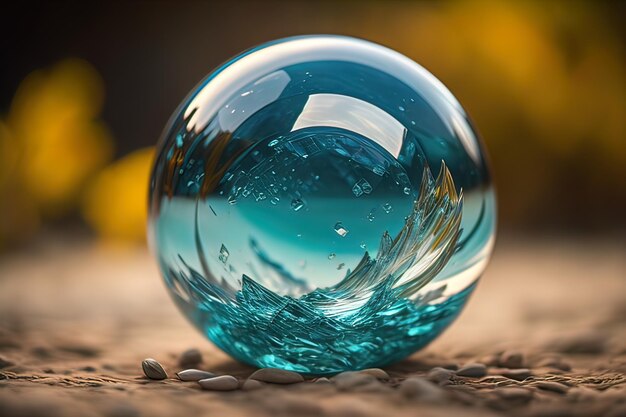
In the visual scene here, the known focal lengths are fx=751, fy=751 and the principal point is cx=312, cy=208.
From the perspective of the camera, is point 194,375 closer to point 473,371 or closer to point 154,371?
point 154,371

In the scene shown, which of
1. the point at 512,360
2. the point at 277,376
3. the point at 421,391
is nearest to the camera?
the point at 421,391

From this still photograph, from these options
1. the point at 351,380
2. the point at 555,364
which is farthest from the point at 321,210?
the point at 555,364

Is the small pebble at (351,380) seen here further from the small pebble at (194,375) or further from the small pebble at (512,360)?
the small pebble at (512,360)

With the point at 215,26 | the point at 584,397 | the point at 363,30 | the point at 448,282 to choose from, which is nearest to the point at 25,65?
the point at 215,26

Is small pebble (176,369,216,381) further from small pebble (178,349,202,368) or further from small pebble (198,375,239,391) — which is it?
small pebble (178,349,202,368)

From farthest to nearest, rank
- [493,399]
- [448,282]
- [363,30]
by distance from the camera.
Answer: [363,30] < [448,282] < [493,399]

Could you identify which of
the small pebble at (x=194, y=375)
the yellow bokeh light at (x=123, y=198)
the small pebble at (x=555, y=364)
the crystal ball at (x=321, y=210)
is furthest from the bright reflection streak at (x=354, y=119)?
the yellow bokeh light at (x=123, y=198)

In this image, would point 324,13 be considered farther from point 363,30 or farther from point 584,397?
point 584,397
